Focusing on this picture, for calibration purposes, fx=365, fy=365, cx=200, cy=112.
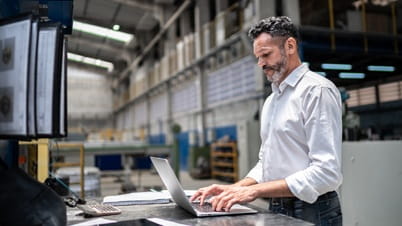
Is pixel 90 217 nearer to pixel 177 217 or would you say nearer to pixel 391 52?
pixel 177 217

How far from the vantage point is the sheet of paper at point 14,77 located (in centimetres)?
79

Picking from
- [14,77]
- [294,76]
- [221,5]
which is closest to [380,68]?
[221,5]

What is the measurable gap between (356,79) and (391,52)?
86cm

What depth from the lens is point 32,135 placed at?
79cm

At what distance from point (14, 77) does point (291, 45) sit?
845 millimetres

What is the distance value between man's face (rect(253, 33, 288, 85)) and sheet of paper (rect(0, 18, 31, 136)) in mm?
717

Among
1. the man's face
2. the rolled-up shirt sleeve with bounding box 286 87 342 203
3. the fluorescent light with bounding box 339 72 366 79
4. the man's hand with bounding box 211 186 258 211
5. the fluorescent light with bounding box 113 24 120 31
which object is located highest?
the fluorescent light with bounding box 339 72 366 79

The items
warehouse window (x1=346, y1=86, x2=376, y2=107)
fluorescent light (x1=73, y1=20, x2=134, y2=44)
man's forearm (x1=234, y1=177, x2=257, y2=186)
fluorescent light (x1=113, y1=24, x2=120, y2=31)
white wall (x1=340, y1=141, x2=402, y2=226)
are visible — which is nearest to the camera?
man's forearm (x1=234, y1=177, x2=257, y2=186)

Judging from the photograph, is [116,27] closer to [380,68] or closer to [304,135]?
[304,135]

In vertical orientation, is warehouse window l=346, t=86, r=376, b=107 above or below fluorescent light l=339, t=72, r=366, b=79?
below

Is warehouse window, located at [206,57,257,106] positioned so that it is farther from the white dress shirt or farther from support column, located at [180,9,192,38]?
the white dress shirt

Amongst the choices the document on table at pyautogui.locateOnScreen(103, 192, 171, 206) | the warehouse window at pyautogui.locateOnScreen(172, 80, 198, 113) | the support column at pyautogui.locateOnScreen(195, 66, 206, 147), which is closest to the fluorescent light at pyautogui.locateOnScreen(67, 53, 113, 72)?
the document on table at pyautogui.locateOnScreen(103, 192, 171, 206)

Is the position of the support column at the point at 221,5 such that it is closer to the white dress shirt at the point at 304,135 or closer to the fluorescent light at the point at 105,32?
the fluorescent light at the point at 105,32

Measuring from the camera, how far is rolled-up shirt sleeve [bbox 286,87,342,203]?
108cm
